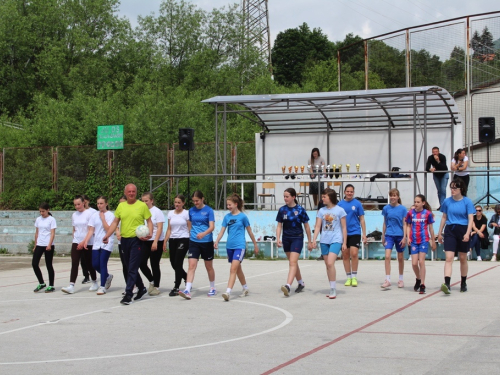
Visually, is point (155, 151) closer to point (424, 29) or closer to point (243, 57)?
point (424, 29)

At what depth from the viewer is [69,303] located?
11.6 m

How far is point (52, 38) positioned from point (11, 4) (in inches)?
133

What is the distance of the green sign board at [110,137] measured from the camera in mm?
26016

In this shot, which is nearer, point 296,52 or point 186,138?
point 186,138

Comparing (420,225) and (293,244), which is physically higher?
(420,225)

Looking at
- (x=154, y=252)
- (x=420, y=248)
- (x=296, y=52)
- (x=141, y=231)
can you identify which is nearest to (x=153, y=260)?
(x=154, y=252)

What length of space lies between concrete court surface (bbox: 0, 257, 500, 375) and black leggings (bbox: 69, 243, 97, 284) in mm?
333

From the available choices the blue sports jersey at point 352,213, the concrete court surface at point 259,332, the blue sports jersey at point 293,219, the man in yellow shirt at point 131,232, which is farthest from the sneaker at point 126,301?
the blue sports jersey at point 352,213

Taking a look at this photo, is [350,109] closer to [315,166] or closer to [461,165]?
[315,166]

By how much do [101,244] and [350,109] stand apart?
455 inches

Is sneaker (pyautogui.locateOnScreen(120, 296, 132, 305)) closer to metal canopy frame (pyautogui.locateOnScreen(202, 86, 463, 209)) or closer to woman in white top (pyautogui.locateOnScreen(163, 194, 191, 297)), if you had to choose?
woman in white top (pyautogui.locateOnScreen(163, 194, 191, 297))

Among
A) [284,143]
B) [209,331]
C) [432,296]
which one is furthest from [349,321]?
[284,143]

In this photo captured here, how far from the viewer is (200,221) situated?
11.8 meters

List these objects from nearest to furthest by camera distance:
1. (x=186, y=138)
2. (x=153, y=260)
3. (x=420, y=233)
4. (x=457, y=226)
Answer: (x=457, y=226) → (x=420, y=233) → (x=153, y=260) → (x=186, y=138)
